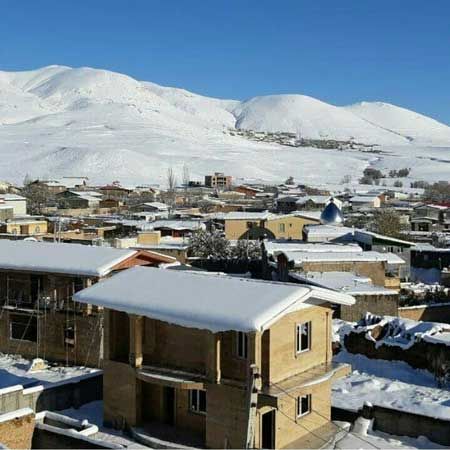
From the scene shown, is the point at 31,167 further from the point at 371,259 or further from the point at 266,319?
the point at 266,319

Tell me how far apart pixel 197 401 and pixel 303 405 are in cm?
161

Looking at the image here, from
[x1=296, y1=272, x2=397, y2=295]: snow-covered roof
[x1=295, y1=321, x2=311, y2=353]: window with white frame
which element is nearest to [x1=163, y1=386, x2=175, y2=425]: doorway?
[x1=295, y1=321, x2=311, y2=353]: window with white frame

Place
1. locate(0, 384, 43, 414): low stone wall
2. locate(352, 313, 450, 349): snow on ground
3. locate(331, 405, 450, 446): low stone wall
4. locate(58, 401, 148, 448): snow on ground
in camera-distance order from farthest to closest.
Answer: locate(352, 313, 450, 349): snow on ground → locate(0, 384, 43, 414): low stone wall → locate(331, 405, 450, 446): low stone wall → locate(58, 401, 148, 448): snow on ground

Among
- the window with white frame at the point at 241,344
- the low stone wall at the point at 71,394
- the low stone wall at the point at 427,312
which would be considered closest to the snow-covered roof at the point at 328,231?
the low stone wall at the point at 427,312

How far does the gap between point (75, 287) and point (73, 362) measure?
162cm

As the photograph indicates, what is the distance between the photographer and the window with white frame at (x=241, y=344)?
11.2 meters

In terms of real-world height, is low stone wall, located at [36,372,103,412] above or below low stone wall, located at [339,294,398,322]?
below

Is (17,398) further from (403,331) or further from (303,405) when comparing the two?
(403,331)

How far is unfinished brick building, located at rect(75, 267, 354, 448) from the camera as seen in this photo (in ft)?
36.2

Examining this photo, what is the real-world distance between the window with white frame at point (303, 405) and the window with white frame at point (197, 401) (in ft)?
4.72

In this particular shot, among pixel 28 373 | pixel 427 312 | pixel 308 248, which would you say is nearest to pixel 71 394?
pixel 28 373

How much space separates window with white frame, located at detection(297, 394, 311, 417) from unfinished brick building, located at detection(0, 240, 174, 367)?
19.4 feet

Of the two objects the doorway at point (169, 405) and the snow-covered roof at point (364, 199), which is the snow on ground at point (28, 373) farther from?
the snow-covered roof at point (364, 199)

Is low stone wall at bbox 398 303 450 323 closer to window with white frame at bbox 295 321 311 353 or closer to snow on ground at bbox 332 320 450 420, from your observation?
snow on ground at bbox 332 320 450 420
